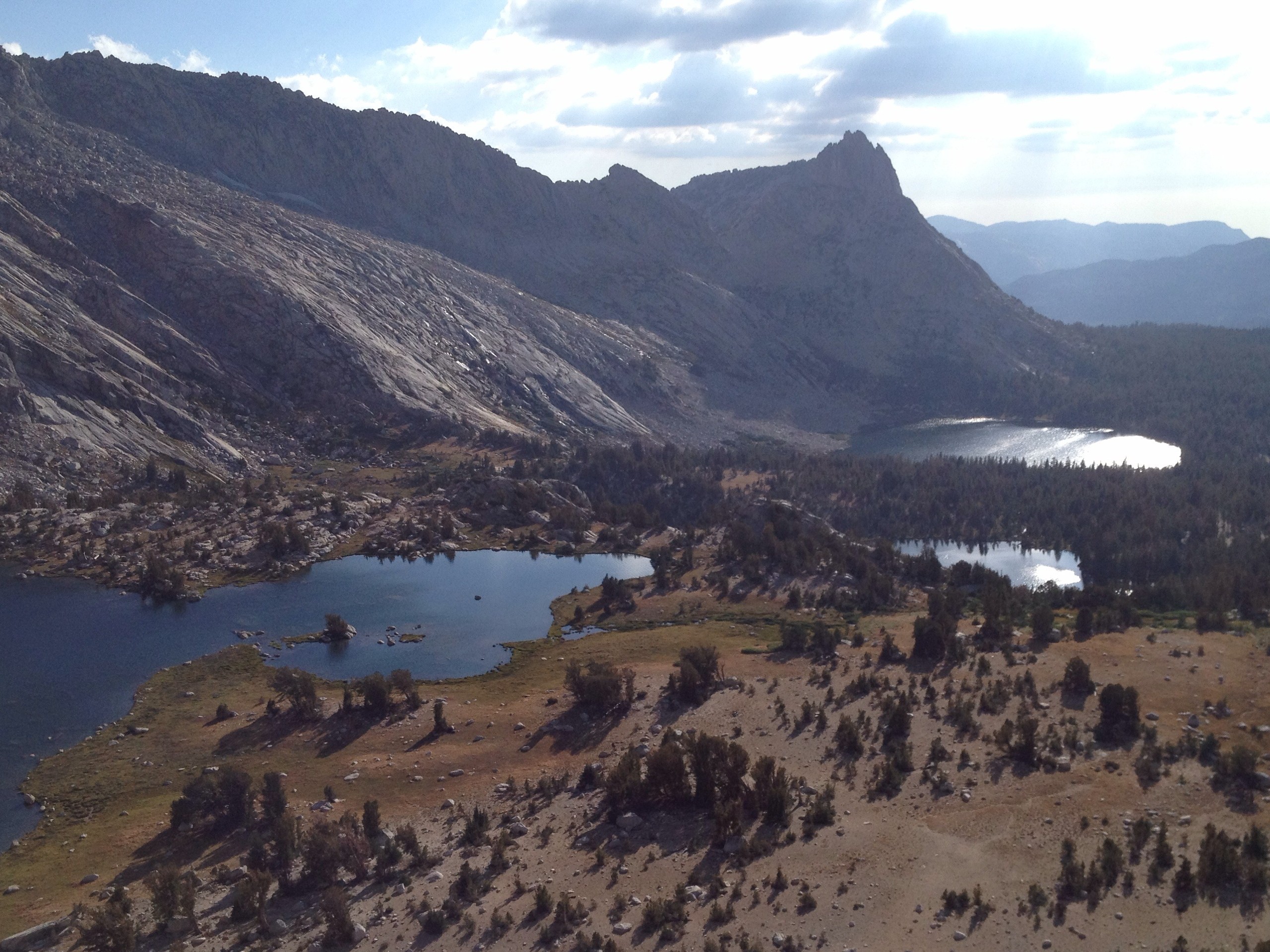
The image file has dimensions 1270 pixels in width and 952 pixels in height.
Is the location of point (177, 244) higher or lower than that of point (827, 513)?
higher

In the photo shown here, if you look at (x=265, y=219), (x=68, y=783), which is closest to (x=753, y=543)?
(x=68, y=783)

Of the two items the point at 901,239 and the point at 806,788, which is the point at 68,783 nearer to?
the point at 806,788

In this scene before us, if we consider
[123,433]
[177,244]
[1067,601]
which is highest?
[177,244]

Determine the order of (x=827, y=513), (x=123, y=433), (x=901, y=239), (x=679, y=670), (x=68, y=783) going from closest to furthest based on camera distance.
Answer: (x=68, y=783) < (x=679, y=670) < (x=123, y=433) < (x=827, y=513) < (x=901, y=239)

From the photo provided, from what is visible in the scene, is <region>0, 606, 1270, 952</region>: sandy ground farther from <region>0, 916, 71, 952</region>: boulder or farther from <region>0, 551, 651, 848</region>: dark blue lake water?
<region>0, 551, 651, 848</region>: dark blue lake water

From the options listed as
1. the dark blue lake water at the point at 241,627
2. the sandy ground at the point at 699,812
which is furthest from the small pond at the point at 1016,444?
the sandy ground at the point at 699,812

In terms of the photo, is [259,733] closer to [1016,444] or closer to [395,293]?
[395,293]
